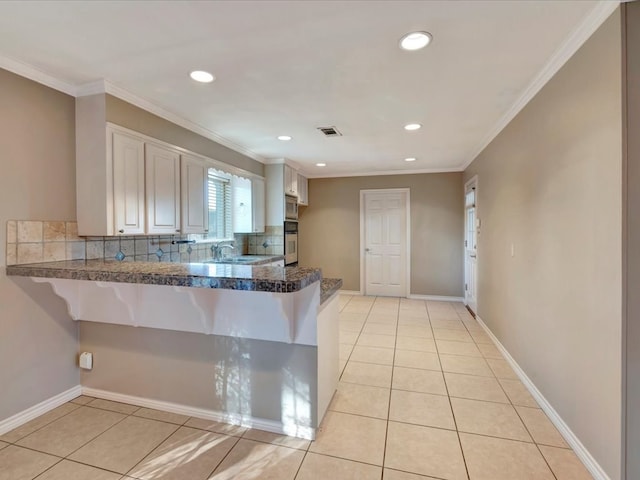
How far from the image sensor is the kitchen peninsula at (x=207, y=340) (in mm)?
1925

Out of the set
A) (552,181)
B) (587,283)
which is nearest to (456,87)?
(552,181)

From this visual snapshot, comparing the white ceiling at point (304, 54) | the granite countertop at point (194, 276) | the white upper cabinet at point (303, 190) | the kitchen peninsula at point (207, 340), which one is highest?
the white ceiling at point (304, 54)

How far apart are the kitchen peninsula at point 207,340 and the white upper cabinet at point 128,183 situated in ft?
1.52

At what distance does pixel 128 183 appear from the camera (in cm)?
250

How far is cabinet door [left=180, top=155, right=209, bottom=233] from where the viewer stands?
3.09m

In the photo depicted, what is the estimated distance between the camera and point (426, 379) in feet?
9.01

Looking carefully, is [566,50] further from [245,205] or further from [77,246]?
[245,205]

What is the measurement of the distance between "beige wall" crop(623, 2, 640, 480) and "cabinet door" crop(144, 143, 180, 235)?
3.08m

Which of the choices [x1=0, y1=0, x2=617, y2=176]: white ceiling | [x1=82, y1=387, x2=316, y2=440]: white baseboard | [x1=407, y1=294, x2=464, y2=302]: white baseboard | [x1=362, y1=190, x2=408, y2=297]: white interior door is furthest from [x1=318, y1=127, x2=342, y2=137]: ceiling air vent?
[x1=407, y1=294, x2=464, y2=302]: white baseboard

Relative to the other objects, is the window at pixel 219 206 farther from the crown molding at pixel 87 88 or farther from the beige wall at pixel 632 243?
the beige wall at pixel 632 243

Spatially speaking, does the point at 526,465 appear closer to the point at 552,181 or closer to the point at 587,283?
the point at 587,283

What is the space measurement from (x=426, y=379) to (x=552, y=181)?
182 cm

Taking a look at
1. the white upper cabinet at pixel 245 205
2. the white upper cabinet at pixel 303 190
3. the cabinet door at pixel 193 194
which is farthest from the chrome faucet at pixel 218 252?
the white upper cabinet at pixel 303 190

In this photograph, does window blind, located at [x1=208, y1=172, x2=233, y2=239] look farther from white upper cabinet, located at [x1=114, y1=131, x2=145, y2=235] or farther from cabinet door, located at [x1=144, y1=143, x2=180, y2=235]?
white upper cabinet, located at [x1=114, y1=131, x2=145, y2=235]
